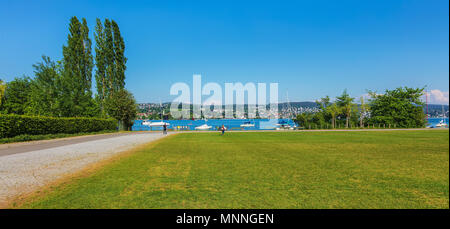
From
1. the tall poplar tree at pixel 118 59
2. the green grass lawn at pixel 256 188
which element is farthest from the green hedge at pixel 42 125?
the green grass lawn at pixel 256 188

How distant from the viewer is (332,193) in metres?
4.33

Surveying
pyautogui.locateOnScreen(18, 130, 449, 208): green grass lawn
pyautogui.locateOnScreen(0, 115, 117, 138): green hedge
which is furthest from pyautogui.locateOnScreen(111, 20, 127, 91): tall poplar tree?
pyautogui.locateOnScreen(18, 130, 449, 208): green grass lawn

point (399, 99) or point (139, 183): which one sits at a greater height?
point (399, 99)

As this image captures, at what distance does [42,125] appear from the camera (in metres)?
20.6

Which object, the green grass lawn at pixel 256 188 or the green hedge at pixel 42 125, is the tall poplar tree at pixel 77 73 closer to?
the green hedge at pixel 42 125

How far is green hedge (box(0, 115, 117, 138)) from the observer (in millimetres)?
16672

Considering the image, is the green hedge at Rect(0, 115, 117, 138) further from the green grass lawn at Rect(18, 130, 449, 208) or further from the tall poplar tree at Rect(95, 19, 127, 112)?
the green grass lawn at Rect(18, 130, 449, 208)

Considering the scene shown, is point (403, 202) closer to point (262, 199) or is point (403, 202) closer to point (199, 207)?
point (262, 199)

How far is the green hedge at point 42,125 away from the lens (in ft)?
54.7

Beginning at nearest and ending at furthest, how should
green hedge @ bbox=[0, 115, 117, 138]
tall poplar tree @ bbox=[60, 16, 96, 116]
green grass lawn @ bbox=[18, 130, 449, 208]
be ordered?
green grass lawn @ bbox=[18, 130, 449, 208] → green hedge @ bbox=[0, 115, 117, 138] → tall poplar tree @ bbox=[60, 16, 96, 116]

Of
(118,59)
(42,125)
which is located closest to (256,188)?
(42,125)
